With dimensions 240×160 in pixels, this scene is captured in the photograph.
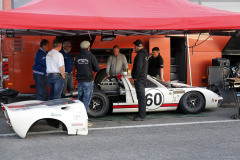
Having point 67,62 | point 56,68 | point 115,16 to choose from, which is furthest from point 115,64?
point 56,68

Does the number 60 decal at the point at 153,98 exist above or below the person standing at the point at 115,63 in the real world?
below

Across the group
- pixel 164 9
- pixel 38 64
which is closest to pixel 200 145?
pixel 164 9

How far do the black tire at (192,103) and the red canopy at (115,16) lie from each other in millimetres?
1663

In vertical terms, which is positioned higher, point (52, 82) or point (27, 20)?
point (27, 20)

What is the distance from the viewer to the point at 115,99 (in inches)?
298

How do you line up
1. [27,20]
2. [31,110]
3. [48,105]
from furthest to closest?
[27,20]
[48,105]
[31,110]

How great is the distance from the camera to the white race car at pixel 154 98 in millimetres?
7355

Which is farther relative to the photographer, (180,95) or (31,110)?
(180,95)

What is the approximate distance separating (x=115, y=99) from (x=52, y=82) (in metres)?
1.64

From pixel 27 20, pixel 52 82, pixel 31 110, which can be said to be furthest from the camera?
pixel 52 82

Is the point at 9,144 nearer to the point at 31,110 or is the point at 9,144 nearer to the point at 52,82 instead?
the point at 31,110

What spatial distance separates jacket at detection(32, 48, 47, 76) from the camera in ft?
25.0

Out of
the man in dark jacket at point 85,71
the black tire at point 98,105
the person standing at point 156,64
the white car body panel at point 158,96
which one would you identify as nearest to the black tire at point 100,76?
the person standing at point 156,64

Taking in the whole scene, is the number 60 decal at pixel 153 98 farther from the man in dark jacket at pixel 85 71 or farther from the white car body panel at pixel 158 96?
the man in dark jacket at pixel 85 71
